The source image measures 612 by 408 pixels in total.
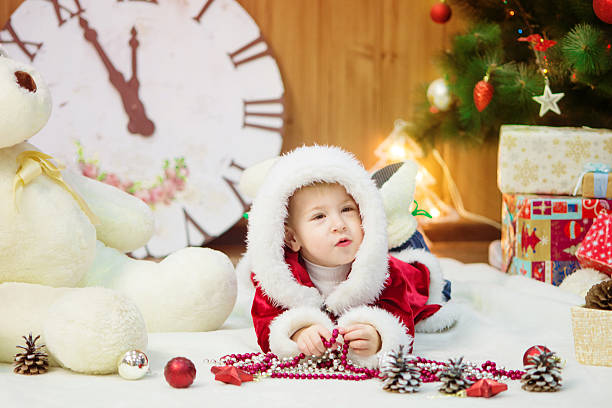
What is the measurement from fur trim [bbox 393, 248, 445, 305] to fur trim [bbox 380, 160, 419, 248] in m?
0.04

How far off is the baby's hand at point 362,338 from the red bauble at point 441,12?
159 centimetres

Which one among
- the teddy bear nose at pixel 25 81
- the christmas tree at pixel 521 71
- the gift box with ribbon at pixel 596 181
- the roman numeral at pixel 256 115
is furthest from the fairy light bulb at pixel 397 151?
the teddy bear nose at pixel 25 81

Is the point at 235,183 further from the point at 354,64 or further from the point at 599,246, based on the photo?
the point at 599,246

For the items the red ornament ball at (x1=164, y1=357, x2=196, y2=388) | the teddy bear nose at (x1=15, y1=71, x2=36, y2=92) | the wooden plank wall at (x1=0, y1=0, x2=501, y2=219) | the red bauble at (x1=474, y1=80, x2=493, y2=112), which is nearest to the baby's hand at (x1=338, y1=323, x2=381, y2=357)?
the red ornament ball at (x1=164, y1=357, x2=196, y2=388)

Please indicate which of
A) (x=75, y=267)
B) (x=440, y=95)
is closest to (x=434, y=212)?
(x=440, y=95)

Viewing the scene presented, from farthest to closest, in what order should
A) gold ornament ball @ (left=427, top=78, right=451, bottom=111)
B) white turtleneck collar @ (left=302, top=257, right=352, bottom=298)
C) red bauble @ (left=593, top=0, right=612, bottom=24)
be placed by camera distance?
gold ornament ball @ (left=427, top=78, right=451, bottom=111), red bauble @ (left=593, top=0, right=612, bottom=24), white turtleneck collar @ (left=302, top=257, right=352, bottom=298)

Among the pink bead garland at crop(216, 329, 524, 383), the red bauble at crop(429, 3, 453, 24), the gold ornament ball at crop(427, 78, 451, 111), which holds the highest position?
the red bauble at crop(429, 3, 453, 24)

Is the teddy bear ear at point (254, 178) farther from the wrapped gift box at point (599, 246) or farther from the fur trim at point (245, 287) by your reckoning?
the wrapped gift box at point (599, 246)

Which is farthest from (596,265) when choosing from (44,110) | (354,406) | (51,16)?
(51,16)

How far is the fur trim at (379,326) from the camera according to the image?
40.9 inches

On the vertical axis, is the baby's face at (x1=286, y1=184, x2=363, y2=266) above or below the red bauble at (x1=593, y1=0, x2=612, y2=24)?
below

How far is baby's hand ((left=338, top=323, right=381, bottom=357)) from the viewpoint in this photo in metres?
1.03

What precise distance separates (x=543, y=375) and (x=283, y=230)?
1.34ft

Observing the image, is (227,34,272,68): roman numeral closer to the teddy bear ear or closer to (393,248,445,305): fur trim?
the teddy bear ear
